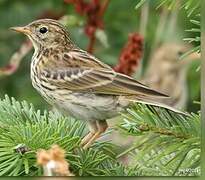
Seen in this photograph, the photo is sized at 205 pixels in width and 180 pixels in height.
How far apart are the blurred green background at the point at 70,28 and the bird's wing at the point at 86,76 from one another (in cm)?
150

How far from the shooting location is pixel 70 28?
4703 millimetres

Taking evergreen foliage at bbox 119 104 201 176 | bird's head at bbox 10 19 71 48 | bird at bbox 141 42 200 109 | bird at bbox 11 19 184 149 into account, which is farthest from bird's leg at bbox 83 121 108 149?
bird at bbox 141 42 200 109

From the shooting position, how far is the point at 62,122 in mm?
2523

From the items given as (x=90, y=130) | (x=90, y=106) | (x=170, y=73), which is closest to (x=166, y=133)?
(x=90, y=130)

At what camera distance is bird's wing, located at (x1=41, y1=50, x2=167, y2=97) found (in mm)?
2943

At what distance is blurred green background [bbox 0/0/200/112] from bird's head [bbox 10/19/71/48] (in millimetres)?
1212

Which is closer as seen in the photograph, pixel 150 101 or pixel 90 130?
pixel 150 101

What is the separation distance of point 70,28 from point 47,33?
1.27 m

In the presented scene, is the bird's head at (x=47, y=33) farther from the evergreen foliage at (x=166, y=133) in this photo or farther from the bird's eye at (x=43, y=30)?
the evergreen foliage at (x=166, y=133)

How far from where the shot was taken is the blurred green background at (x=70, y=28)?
15.5ft

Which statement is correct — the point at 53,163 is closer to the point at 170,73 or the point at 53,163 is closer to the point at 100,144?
the point at 100,144

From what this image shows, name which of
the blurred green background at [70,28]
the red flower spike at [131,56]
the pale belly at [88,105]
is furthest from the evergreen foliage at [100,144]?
the blurred green background at [70,28]

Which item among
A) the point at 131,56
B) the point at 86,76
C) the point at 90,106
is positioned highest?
the point at 131,56

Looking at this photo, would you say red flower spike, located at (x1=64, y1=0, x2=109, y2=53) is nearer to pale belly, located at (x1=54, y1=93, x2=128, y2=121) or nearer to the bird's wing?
the bird's wing
